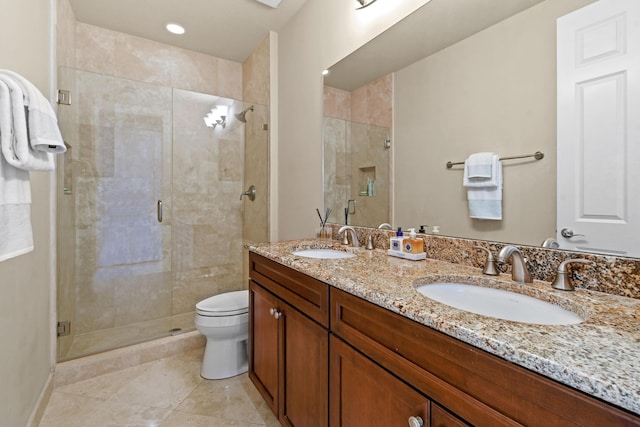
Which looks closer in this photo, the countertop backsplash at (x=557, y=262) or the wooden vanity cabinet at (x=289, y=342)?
the countertop backsplash at (x=557, y=262)

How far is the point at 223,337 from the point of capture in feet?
6.07

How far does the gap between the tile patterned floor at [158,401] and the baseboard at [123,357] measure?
0.04 meters

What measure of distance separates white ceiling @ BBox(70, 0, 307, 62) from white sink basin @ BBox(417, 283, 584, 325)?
7.28ft

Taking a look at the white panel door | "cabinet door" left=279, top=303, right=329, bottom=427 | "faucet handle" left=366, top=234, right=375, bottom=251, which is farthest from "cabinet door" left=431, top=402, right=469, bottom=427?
"faucet handle" left=366, top=234, right=375, bottom=251

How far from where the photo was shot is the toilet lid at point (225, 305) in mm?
1838

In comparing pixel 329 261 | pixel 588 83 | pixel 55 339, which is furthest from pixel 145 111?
pixel 588 83

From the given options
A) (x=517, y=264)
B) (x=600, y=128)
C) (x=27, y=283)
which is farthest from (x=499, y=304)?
(x=27, y=283)

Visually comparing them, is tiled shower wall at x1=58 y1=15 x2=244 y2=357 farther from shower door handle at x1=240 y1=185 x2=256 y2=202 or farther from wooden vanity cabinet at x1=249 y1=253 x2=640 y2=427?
wooden vanity cabinet at x1=249 y1=253 x2=640 y2=427

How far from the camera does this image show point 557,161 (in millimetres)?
899

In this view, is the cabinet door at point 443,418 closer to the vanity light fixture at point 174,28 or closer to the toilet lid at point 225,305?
the toilet lid at point 225,305

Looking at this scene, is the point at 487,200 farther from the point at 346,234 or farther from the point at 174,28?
the point at 174,28

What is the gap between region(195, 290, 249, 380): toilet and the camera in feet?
5.98

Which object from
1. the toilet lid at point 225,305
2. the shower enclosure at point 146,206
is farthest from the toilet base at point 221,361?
the shower enclosure at point 146,206

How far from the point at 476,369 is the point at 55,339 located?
2.37m
